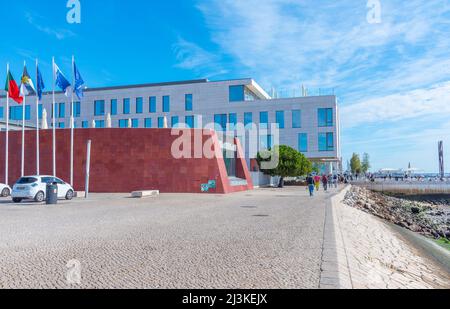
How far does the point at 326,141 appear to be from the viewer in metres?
58.2

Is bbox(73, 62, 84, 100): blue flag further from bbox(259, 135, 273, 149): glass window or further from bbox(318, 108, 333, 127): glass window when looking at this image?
bbox(318, 108, 333, 127): glass window

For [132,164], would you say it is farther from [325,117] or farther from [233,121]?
[325,117]

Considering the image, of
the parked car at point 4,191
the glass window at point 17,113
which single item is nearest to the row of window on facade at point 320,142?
the parked car at point 4,191

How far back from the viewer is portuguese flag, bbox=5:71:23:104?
88.8ft

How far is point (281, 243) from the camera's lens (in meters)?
8.88

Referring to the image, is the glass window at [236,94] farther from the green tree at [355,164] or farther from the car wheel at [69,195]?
the green tree at [355,164]

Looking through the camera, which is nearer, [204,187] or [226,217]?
[226,217]

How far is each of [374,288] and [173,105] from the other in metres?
57.1

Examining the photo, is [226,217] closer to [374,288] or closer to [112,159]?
[374,288]

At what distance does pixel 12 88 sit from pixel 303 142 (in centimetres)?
4087

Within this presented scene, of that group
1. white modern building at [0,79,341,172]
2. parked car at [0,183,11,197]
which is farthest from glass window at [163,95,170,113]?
parked car at [0,183,11,197]

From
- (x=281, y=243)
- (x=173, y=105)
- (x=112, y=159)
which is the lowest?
(x=281, y=243)
